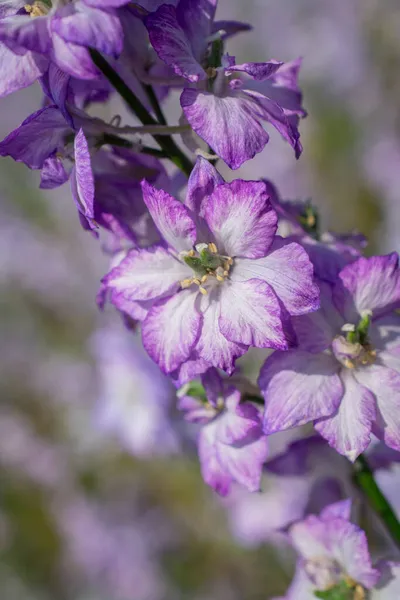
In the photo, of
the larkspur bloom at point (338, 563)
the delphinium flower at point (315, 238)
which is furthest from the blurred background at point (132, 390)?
the delphinium flower at point (315, 238)

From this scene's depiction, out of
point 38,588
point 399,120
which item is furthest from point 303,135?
point 38,588

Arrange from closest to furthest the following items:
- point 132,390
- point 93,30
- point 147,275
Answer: point 93,30
point 147,275
point 132,390

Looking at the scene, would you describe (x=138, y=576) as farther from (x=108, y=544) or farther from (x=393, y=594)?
(x=393, y=594)

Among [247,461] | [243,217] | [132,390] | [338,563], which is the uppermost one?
[243,217]

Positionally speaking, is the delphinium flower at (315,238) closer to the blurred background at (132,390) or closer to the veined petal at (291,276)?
the veined petal at (291,276)

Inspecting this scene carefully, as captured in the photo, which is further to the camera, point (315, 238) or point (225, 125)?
point (315, 238)

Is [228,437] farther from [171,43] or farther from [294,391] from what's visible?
[171,43]

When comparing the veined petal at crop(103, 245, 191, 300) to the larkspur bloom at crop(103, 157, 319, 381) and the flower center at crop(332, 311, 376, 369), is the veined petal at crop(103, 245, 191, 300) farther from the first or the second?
the flower center at crop(332, 311, 376, 369)

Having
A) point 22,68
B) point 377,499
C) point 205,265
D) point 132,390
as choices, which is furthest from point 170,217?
point 132,390
